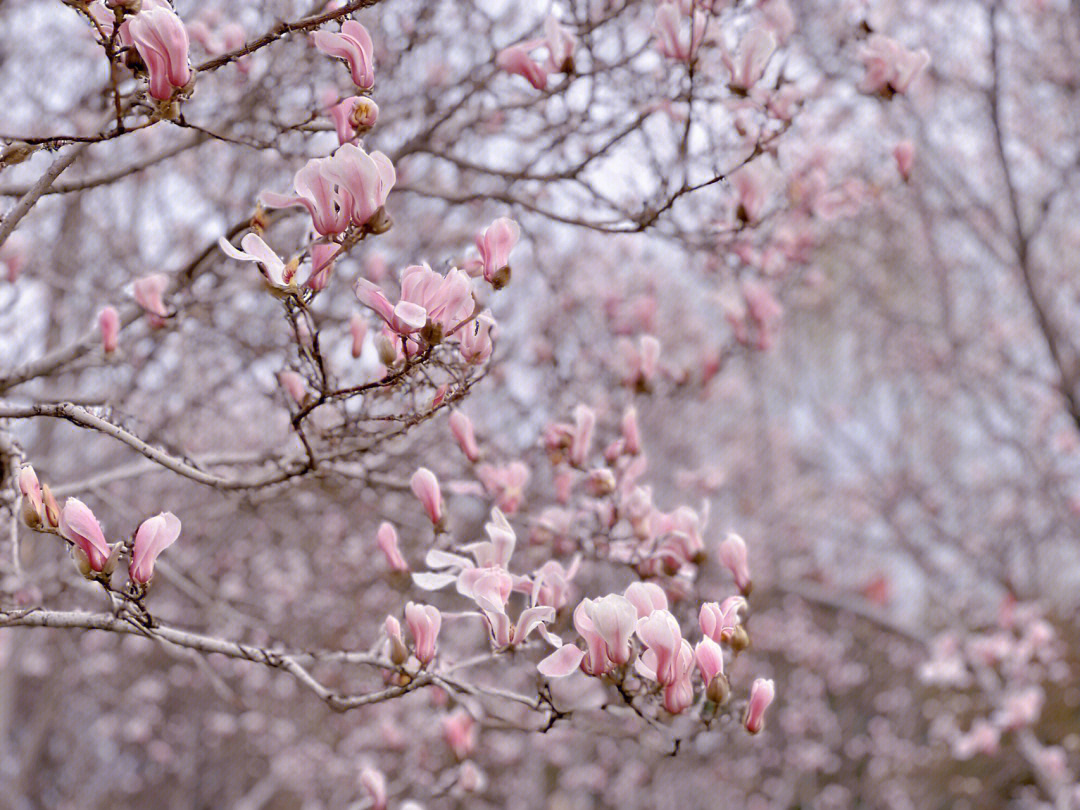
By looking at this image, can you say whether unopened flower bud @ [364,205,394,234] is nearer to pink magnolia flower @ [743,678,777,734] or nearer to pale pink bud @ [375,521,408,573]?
pale pink bud @ [375,521,408,573]

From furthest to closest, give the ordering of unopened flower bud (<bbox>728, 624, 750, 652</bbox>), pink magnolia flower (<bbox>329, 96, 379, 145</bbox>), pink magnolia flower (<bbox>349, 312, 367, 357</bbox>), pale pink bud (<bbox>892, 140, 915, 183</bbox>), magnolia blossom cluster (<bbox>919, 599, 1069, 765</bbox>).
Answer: magnolia blossom cluster (<bbox>919, 599, 1069, 765</bbox>), pale pink bud (<bbox>892, 140, 915, 183</bbox>), pink magnolia flower (<bbox>349, 312, 367, 357</bbox>), unopened flower bud (<bbox>728, 624, 750, 652</bbox>), pink magnolia flower (<bbox>329, 96, 379, 145</bbox>)

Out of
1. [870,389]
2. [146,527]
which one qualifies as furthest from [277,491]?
[870,389]

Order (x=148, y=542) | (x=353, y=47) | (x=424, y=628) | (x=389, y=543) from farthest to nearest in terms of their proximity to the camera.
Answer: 1. (x=389, y=543)
2. (x=424, y=628)
3. (x=353, y=47)
4. (x=148, y=542)

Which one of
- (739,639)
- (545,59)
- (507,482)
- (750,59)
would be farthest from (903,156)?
(739,639)

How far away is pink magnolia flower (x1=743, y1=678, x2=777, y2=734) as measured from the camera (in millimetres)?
1602

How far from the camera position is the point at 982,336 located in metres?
6.51

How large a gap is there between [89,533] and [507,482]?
1055 millimetres

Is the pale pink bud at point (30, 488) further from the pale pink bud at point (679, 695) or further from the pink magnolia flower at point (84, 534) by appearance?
the pale pink bud at point (679, 695)

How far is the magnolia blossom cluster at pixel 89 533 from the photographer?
130 cm

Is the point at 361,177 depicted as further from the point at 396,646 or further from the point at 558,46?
the point at 558,46

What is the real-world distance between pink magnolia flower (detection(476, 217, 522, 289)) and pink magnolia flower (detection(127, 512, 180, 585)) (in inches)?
24.6

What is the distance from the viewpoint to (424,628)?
158 centimetres

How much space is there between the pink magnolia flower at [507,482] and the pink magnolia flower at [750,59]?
1.01 m

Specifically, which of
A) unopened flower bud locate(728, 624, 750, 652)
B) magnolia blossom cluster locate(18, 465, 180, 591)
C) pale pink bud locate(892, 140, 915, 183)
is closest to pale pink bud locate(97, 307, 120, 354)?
magnolia blossom cluster locate(18, 465, 180, 591)
